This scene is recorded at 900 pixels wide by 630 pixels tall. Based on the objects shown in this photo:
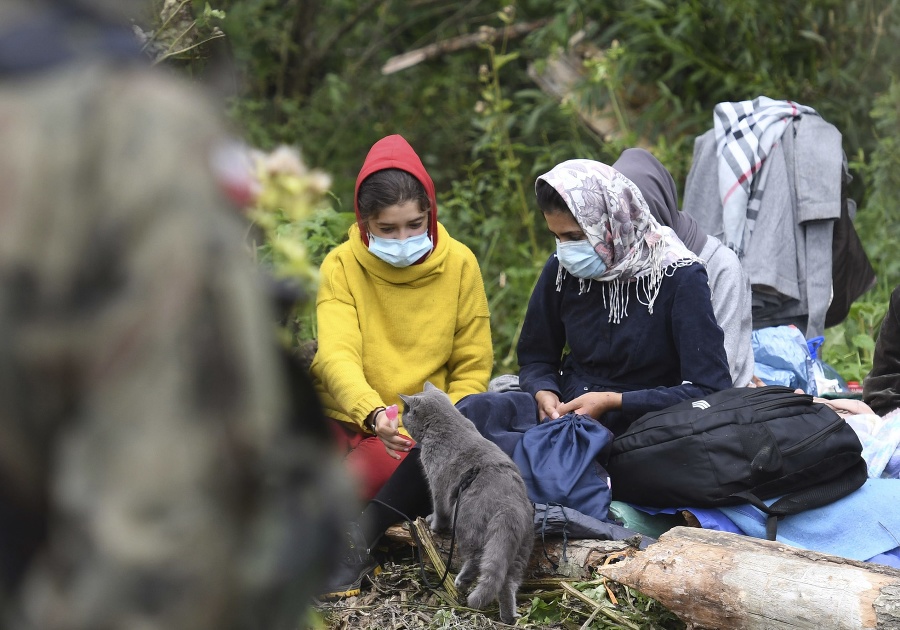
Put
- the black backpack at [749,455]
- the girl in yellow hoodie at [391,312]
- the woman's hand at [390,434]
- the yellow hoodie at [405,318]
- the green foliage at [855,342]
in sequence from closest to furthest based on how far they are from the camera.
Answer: the black backpack at [749,455] → the woman's hand at [390,434] → the girl in yellow hoodie at [391,312] → the yellow hoodie at [405,318] → the green foliage at [855,342]

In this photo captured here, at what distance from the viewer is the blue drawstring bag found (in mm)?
3660

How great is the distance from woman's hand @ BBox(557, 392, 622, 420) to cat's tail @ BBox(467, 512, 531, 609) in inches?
30.6

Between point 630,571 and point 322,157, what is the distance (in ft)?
22.3

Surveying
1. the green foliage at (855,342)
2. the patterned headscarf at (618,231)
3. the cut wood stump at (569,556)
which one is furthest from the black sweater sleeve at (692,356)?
the green foliage at (855,342)

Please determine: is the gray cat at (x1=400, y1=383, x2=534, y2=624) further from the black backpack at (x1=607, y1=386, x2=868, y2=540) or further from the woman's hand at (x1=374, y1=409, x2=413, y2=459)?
the black backpack at (x1=607, y1=386, x2=868, y2=540)

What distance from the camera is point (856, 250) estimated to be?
5.35 m

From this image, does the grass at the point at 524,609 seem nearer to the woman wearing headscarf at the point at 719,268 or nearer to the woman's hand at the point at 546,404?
the woman's hand at the point at 546,404

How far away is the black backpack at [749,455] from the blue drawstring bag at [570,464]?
11cm

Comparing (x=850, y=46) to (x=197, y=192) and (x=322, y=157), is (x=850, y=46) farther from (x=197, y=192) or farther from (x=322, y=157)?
(x=197, y=192)

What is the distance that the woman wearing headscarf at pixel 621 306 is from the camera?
389cm

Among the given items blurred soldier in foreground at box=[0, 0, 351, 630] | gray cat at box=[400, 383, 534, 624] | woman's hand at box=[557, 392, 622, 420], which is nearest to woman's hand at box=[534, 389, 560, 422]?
woman's hand at box=[557, 392, 622, 420]

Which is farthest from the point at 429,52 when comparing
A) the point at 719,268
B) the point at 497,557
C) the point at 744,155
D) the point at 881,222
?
the point at 497,557

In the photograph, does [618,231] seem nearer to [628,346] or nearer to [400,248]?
[628,346]

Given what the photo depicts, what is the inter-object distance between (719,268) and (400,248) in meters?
1.35
